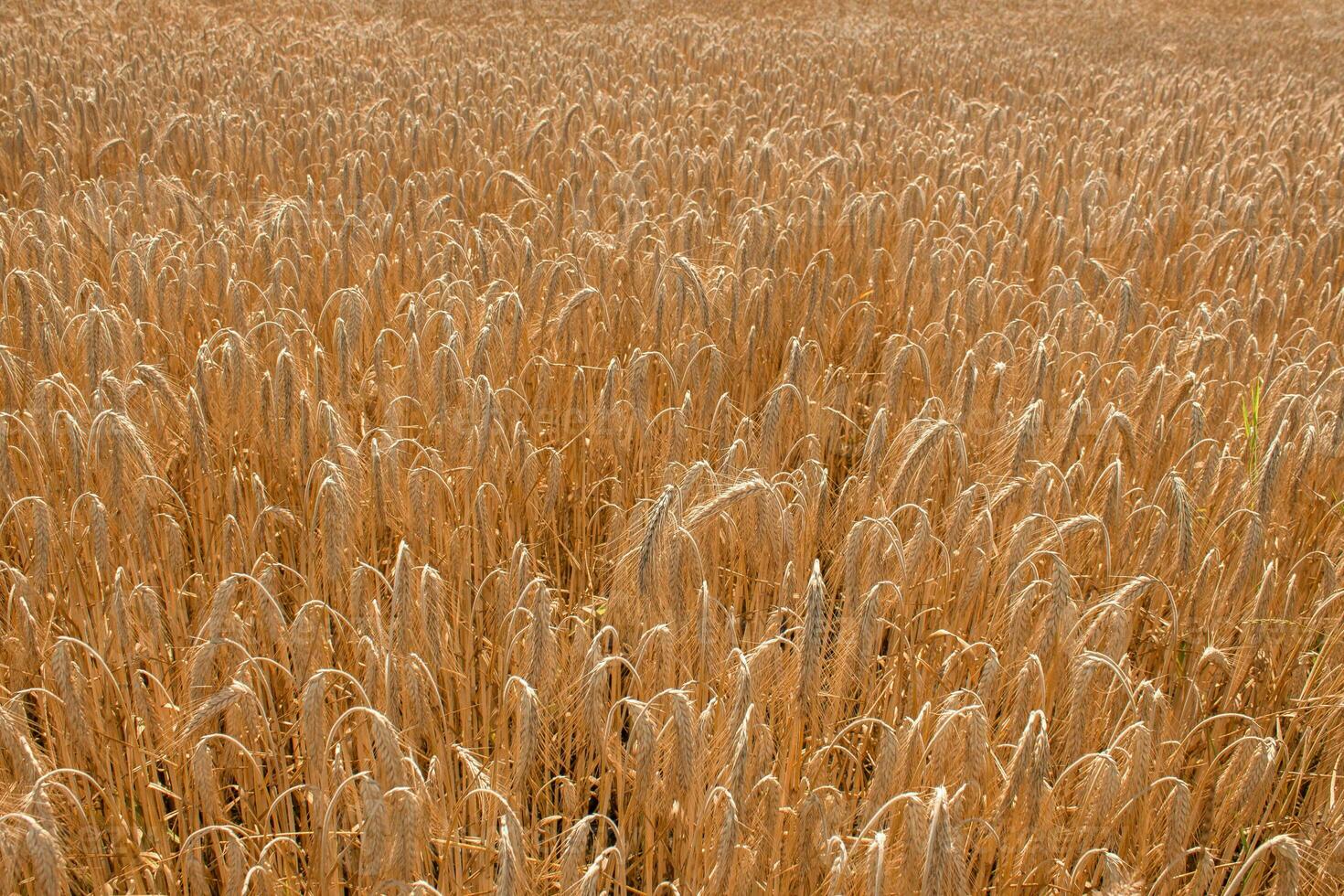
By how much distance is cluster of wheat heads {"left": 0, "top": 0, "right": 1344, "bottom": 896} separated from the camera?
4.19 ft

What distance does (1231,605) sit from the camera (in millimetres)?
1777

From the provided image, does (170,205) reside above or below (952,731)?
above

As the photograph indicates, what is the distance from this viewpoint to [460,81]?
586 centimetres

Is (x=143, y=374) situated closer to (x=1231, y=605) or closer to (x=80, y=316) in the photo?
(x=80, y=316)

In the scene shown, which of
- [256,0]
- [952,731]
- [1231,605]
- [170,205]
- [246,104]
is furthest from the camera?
[256,0]

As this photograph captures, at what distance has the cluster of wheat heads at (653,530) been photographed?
1278mm

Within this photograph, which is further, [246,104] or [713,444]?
[246,104]

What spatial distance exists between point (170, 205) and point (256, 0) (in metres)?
6.77

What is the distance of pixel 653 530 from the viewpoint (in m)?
1.31

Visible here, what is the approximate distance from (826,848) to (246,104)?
4.81 metres

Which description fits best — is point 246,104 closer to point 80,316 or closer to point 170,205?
point 170,205

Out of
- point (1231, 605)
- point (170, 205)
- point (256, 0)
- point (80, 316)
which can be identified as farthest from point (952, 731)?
point (256, 0)

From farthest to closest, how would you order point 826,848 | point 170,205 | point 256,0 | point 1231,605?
point 256,0
point 170,205
point 1231,605
point 826,848

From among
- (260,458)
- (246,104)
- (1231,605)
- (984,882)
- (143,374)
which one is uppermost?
(246,104)
